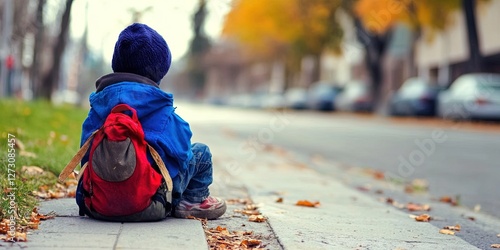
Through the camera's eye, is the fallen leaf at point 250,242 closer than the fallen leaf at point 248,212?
Yes

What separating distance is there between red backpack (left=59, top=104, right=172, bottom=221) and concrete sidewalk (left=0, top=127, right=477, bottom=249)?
96 millimetres

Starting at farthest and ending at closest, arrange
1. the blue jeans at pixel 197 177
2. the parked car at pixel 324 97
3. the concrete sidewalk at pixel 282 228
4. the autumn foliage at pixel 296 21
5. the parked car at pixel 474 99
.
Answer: the parked car at pixel 324 97
the autumn foliage at pixel 296 21
the parked car at pixel 474 99
the blue jeans at pixel 197 177
the concrete sidewalk at pixel 282 228

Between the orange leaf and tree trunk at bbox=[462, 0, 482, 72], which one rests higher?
tree trunk at bbox=[462, 0, 482, 72]

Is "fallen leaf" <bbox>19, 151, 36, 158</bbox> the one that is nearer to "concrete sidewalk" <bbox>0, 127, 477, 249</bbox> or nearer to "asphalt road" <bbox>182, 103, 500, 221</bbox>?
"concrete sidewalk" <bbox>0, 127, 477, 249</bbox>

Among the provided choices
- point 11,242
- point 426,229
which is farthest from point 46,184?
point 426,229

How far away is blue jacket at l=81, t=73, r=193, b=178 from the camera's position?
190 inches

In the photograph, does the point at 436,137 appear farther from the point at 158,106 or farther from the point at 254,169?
the point at 158,106

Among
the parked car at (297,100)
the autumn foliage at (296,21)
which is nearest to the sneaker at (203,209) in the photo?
the autumn foliage at (296,21)

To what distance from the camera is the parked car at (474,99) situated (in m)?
24.5

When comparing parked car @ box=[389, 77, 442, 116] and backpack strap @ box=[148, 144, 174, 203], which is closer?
backpack strap @ box=[148, 144, 174, 203]

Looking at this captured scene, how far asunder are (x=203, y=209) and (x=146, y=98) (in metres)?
0.90

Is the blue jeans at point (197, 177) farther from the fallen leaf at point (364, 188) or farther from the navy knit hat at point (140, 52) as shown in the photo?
the fallen leaf at point (364, 188)

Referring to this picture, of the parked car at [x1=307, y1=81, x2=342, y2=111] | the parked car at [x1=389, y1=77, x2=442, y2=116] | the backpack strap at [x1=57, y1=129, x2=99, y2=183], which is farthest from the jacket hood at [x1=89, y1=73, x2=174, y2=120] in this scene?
the parked car at [x1=307, y1=81, x2=342, y2=111]

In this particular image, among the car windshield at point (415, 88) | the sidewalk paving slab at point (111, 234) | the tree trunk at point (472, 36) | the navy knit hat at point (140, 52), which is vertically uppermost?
the tree trunk at point (472, 36)
